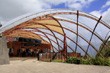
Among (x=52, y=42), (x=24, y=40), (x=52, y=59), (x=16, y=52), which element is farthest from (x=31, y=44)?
(x=52, y=59)

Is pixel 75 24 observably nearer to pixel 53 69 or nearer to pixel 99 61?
pixel 99 61

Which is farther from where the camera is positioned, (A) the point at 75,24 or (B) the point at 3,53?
(A) the point at 75,24

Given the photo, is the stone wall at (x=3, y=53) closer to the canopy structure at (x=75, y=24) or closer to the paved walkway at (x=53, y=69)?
the paved walkway at (x=53, y=69)

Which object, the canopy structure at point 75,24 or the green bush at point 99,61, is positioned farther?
the canopy structure at point 75,24

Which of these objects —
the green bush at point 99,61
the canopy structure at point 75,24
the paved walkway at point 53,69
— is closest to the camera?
the paved walkway at point 53,69

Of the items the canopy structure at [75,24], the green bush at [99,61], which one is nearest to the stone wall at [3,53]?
the canopy structure at [75,24]

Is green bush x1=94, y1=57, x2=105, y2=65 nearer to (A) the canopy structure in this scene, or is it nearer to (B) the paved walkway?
(B) the paved walkway

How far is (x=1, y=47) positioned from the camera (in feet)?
37.2

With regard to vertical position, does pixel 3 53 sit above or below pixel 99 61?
above

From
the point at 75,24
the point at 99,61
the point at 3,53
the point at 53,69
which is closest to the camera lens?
the point at 53,69

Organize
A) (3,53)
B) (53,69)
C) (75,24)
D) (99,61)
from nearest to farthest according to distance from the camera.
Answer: (53,69), (3,53), (99,61), (75,24)

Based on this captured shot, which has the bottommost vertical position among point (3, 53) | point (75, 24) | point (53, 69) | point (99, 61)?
point (53, 69)

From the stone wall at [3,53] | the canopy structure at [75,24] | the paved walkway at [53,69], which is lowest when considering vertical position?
the paved walkway at [53,69]

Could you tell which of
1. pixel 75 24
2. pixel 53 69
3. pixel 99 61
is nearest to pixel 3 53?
pixel 53 69
